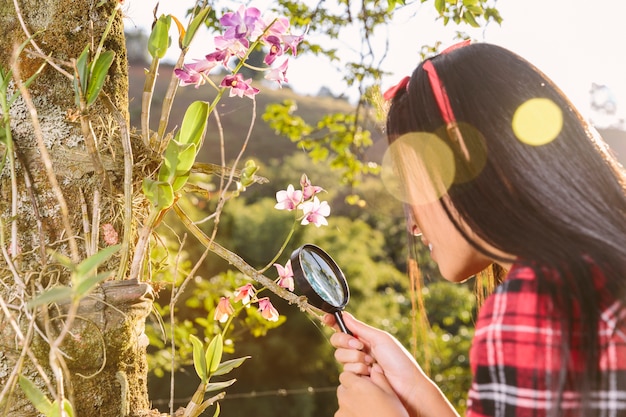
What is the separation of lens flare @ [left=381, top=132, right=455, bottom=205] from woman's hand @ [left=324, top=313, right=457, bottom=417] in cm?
25

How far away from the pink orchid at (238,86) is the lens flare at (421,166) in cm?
26

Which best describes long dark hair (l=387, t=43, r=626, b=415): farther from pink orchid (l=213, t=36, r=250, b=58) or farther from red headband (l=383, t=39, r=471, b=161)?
pink orchid (l=213, t=36, r=250, b=58)

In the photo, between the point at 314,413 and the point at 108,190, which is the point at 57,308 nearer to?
the point at 108,190

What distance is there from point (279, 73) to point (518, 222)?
1.69 feet

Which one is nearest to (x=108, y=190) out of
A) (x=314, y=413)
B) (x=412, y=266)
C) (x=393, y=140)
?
(x=393, y=140)

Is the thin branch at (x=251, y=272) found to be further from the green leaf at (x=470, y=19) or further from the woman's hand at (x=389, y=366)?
the green leaf at (x=470, y=19)

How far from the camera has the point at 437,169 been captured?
955mm

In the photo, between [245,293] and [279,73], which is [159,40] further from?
[245,293]

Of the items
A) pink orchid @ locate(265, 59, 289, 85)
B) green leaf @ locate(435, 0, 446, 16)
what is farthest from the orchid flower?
green leaf @ locate(435, 0, 446, 16)

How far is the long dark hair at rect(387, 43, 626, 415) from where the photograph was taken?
802 mm

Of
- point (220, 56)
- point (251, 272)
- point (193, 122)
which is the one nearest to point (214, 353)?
point (251, 272)

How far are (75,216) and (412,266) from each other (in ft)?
2.03

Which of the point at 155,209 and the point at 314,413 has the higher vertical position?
the point at 155,209

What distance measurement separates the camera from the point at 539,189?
85 cm
